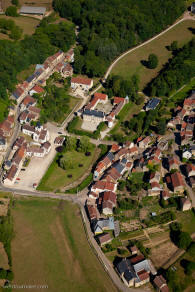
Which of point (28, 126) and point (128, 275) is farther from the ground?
point (28, 126)

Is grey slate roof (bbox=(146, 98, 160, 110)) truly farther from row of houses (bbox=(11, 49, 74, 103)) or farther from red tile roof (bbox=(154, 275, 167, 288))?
red tile roof (bbox=(154, 275, 167, 288))

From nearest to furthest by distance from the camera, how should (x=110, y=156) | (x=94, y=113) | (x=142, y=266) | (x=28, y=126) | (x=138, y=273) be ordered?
1. (x=138, y=273)
2. (x=142, y=266)
3. (x=110, y=156)
4. (x=28, y=126)
5. (x=94, y=113)

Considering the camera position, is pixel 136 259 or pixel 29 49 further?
pixel 29 49

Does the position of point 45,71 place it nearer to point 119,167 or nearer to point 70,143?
point 70,143

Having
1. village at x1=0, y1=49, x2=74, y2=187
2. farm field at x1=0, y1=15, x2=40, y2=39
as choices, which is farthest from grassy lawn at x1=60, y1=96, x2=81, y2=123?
farm field at x1=0, y1=15, x2=40, y2=39

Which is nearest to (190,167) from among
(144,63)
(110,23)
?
(144,63)

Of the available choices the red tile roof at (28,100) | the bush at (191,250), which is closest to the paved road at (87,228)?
the bush at (191,250)

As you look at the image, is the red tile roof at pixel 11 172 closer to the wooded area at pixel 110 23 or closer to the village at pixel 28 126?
the village at pixel 28 126
